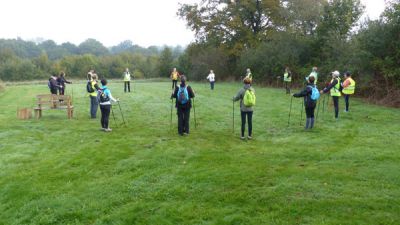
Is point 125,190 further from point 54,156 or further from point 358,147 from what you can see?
point 358,147

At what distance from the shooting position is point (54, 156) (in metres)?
11.9

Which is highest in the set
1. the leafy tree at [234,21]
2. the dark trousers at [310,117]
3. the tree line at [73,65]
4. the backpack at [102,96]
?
the leafy tree at [234,21]

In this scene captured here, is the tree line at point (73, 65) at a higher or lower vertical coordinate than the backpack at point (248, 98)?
higher

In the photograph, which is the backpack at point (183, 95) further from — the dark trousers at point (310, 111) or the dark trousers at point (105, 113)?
the dark trousers at point (310, 111)

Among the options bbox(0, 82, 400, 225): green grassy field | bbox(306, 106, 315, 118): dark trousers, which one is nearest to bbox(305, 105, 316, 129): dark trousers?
bbox(306, 106, 315, 118): dark trousers

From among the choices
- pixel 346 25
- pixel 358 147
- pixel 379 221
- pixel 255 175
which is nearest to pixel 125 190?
pixel 255 175

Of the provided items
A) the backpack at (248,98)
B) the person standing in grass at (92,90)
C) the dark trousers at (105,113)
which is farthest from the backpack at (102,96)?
the backpack at (248,98)

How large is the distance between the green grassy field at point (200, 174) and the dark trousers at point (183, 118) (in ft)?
1.31

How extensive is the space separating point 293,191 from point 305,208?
0.84 metres

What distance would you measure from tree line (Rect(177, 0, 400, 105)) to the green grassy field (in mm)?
10841

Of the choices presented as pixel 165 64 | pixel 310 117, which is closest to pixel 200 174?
Result: pixel 310 117

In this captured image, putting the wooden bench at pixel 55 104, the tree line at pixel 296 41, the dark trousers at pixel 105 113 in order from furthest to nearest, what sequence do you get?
the tree line at pixel 296 41, the wooden bench at pixel 55 104, the dark trousers at pixel 105 113

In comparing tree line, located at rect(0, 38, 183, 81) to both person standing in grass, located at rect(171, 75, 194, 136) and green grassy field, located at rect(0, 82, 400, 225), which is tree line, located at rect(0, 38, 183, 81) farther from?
green grassy field, located at rect(0, 82, 400, 225)

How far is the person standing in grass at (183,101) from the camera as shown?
1390 cm
